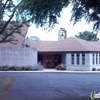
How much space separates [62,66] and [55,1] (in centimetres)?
2478

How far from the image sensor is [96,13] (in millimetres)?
9008

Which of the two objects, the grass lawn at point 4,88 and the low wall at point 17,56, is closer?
the grass lawn at point 4,88

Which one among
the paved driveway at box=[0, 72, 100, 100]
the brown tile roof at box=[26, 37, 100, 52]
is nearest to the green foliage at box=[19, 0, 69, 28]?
the paved driveway at box=[0, 72, 100, 100]

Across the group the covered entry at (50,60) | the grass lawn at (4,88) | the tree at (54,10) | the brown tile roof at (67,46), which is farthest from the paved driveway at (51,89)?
the covered entry at (50,60)

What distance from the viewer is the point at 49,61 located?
38.3 metres

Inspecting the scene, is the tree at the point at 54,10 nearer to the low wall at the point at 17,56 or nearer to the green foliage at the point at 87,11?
the green foliage at the point at 87,11

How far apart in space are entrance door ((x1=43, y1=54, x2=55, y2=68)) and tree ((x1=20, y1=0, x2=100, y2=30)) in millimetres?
28899

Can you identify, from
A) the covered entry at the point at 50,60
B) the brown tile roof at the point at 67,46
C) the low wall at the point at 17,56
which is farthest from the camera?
the covered entry at the point at 50,60

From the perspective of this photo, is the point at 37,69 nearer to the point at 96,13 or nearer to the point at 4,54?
the point at 4,54

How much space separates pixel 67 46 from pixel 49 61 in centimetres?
487

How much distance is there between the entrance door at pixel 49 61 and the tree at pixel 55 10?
94.8 feet

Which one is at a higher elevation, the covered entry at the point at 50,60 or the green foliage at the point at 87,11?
the green foliage at the point at 87,11

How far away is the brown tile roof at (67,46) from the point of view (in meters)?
33.3

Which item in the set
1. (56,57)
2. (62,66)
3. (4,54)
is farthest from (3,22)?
(56,57)
